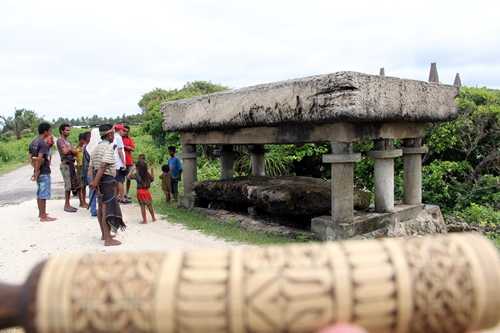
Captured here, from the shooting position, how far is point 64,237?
6.27 m

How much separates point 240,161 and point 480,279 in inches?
452

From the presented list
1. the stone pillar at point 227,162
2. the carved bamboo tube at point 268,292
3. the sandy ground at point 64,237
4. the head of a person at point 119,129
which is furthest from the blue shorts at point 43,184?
the carved bamboo tube at point 268,292

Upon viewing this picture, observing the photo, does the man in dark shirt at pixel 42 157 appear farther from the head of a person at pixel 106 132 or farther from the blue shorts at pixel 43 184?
the head of a person at pixel 106 132

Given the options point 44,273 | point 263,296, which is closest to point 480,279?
point 263,296

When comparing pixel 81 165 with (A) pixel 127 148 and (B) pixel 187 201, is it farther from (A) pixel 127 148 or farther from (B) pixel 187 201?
(B) pixel 187 201

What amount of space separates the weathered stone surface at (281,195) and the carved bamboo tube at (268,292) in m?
4.97

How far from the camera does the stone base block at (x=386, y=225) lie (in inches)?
222

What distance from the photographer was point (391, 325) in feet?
4.69

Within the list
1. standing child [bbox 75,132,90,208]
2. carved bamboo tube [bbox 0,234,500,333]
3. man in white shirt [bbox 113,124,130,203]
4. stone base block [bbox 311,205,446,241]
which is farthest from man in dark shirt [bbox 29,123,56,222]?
carved bamboo tube [bbox 0,234,500,333]

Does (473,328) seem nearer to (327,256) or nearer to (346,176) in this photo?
(327,256)

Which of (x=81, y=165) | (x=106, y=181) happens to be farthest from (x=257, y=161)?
(x=106, y=181)

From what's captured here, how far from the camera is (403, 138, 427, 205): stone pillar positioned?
22.8 ft

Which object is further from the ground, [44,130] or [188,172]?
[44,130]

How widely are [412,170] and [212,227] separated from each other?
3292 mm
